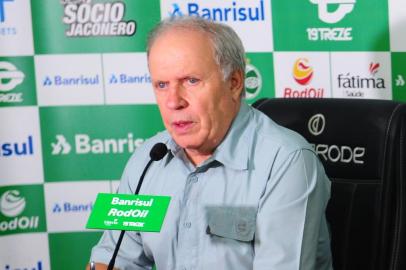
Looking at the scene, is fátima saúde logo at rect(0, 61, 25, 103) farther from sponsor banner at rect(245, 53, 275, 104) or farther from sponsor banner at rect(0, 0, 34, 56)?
sponsor banner at rect(245, 53, 275, 104)

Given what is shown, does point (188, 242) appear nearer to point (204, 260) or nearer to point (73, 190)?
point (204, 260)

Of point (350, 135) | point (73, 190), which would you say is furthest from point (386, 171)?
point (73, 190)

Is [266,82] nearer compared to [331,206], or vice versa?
[331,206]

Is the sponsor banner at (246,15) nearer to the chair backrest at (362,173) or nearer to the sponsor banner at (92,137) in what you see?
the sponsor banner at (92,137)

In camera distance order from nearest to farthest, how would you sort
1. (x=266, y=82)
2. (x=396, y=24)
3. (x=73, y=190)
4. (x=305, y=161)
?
1. (x=305, y=161)
2. (x=396, y=24)
3. (x=266, y=82)
4. (x=73, y=190)

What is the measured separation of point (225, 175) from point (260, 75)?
1169 mm

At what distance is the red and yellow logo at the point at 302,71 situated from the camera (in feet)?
9.52

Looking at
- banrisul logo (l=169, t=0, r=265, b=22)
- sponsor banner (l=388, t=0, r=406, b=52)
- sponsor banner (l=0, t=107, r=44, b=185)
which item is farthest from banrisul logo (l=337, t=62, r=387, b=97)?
sponsor banner (l=0, t=107, r=44, b=185)

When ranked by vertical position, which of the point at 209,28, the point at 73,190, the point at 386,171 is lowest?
the point at 73,190

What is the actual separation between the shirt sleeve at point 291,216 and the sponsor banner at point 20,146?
164 cm

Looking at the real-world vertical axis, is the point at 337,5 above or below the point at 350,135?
above

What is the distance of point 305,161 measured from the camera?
1.79m

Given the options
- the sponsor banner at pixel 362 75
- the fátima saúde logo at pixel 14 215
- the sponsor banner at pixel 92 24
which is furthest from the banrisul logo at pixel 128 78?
the sponsor banner at pixel 362 75

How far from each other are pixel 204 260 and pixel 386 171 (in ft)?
1.65
